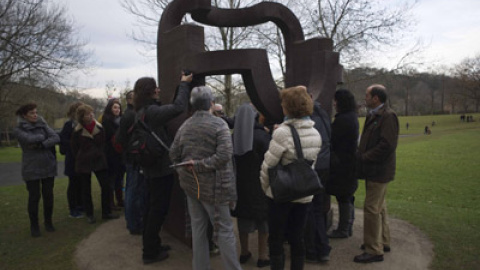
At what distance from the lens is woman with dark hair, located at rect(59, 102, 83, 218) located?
5578mm

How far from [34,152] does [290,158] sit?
3.91 metres

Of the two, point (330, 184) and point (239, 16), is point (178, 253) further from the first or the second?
point (239, 16)

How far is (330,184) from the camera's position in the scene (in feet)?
14.1

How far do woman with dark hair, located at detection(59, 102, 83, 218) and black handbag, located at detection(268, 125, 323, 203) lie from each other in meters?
4.08

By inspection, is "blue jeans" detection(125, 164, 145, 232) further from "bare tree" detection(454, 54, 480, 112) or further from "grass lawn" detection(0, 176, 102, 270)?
"bare tree" detection(454, 54, 480, 112)

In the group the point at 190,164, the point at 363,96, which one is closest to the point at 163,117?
the point at 190,164

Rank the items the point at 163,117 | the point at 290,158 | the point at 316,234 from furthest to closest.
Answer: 1. the point at 316,234
2. the point at 163,117
3. the point at 290,158

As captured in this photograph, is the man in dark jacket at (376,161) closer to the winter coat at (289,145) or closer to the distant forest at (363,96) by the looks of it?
the winter coat at (289,145)

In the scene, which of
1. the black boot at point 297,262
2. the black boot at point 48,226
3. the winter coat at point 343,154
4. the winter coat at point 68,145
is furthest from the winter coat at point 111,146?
the black boot at point 297,262

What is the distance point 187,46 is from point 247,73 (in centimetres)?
81

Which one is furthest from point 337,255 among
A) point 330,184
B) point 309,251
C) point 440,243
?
point 440,243

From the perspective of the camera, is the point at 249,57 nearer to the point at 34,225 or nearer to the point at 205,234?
the point at 205,234

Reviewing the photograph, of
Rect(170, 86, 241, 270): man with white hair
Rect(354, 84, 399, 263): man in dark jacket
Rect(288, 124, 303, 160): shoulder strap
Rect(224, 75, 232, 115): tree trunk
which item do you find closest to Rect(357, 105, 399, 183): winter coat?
Rect(354, 84, 399, 263): man in dark jacket

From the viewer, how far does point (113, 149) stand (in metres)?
5.95
